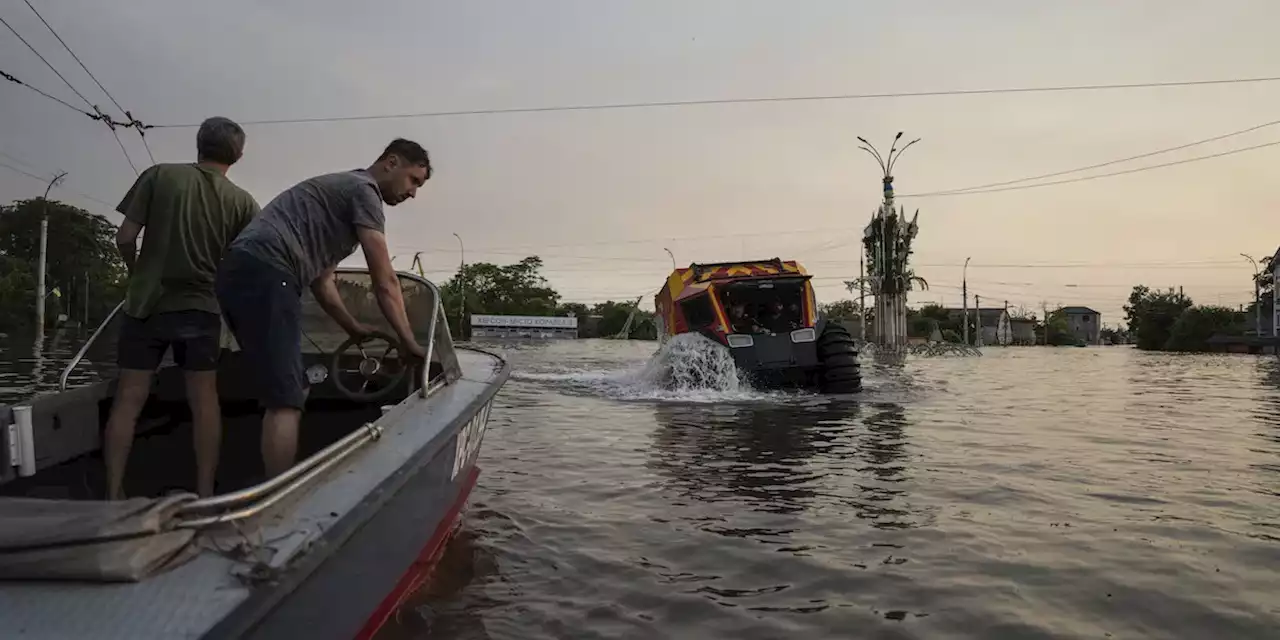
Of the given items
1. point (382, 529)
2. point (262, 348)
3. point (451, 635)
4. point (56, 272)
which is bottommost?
point (451, 635)

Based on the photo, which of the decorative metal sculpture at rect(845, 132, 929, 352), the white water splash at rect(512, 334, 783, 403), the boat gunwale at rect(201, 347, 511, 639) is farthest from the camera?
the decorative metal sculpture at rect(845, 132, 929, 352)

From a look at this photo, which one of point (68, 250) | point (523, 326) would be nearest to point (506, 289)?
point (523, 326)

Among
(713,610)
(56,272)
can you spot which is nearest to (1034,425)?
(713,610)

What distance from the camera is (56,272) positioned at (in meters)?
64.8

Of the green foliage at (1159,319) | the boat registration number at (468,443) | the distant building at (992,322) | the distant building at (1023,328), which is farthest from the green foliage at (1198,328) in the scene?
the boat registration number at (468,443)

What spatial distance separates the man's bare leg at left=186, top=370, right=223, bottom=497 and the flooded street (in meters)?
0.96

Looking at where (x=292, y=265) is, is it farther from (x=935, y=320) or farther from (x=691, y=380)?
(x=935, y=320)

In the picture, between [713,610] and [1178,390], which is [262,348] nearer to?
[713,610]

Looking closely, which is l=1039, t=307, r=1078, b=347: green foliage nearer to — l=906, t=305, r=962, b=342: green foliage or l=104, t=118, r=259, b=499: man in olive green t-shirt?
l=906, t=305, r=962, b=342: green foliage

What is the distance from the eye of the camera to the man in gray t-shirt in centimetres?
292

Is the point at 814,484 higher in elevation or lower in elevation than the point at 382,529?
lower

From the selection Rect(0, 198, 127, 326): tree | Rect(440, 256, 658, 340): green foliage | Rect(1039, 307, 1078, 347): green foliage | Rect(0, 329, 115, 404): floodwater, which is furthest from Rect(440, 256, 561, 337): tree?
Rect(0, 329, 115, 404): floodwater

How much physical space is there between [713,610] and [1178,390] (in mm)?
13679

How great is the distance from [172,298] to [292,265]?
0.75 meters
